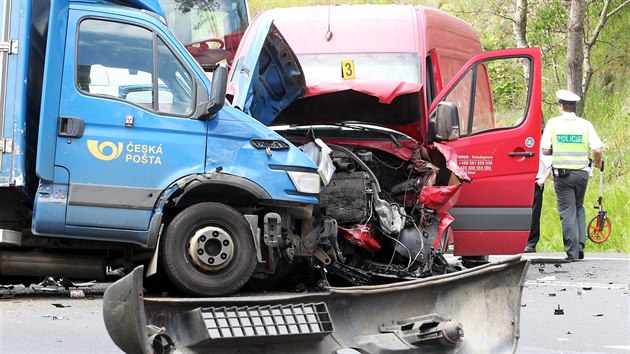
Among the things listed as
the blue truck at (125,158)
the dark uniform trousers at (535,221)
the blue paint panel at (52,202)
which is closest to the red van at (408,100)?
the blue truck at (125,158)

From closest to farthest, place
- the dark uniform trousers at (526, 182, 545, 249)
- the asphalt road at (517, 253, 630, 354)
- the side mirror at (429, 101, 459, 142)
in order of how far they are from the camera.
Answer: the asphalt road at (517, 253, 630, 354) < the side mirror at (429, 101, 459, 142) < the dark uniform trousers at (526, 182, 545, 249)

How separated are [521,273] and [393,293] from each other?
777 millimetres

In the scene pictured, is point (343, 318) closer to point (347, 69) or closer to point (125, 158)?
point (125, 158)

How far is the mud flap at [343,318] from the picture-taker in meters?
5.74

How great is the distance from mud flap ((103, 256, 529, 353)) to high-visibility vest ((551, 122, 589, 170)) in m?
8.56

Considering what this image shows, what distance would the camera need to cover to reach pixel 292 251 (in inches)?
362

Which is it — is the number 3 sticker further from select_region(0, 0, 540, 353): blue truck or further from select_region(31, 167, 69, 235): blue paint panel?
select_region(31, 167, 69, 235): blue paint panel

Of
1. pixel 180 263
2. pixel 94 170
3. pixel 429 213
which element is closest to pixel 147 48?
pixel 94 170

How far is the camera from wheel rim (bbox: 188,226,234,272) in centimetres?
877

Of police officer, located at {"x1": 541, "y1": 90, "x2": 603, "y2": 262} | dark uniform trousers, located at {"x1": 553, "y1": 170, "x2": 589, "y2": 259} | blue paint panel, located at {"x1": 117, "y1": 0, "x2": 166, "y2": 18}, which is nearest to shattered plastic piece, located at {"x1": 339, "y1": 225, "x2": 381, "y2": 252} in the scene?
blue paint panel, located at {"x1": 117, "y1": 0, "x2": 166, "y2": 18}

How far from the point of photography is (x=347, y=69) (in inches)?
447

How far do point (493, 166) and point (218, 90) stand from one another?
3.49m

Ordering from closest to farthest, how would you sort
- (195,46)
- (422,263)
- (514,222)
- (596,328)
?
(596,328) → (422,263) → (514,222) → (195,46)

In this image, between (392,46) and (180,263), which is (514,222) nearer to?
(392,46)
